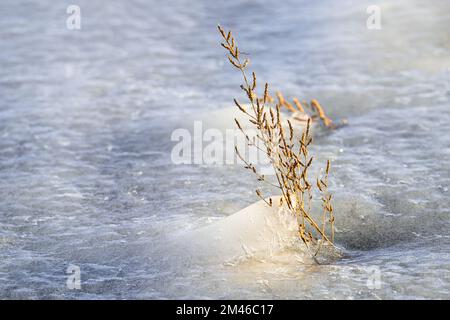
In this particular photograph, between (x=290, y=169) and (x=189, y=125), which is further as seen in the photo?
(x=189, y=125)

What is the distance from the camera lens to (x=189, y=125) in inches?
272

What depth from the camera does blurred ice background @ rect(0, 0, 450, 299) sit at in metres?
4.22

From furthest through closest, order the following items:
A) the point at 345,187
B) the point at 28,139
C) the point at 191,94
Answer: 1. the point at 191,94
2. the point at 28,139
3. the point at 345,187

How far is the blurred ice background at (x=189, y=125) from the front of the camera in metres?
4.22

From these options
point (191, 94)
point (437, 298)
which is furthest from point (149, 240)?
point (191, 94)

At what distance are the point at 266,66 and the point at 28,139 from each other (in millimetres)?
3188

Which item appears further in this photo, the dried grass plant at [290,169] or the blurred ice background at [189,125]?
the blurred ice background at [189,125]

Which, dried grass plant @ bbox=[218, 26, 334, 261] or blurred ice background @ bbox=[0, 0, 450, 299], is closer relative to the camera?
dried grass plant @ bbox=[218, 26, 334, 261]

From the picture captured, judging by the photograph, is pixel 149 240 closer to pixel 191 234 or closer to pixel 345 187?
pixel 191 234

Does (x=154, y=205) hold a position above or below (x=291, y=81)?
below

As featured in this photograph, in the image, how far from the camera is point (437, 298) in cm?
376

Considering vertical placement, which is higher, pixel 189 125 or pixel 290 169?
pixel 189 125
